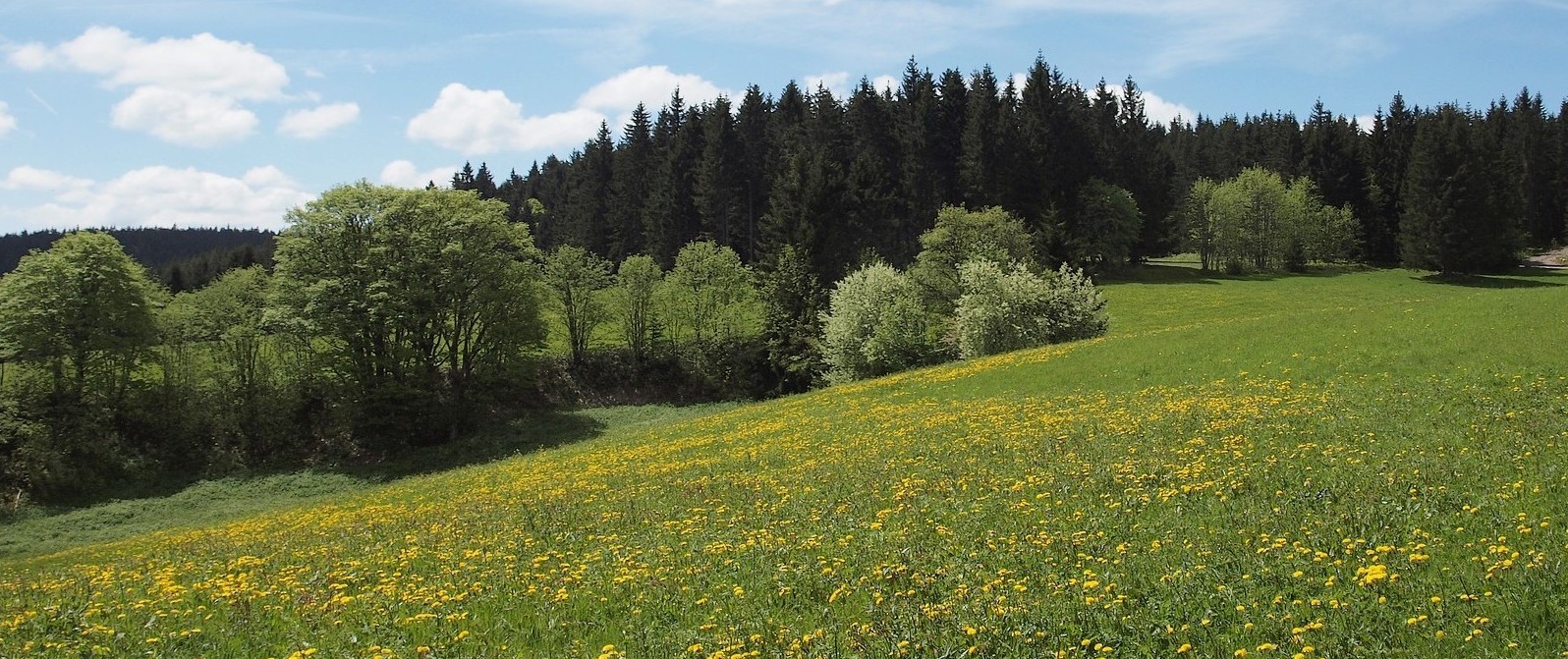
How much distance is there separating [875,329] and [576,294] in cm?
2557

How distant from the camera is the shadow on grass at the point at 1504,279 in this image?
251ft

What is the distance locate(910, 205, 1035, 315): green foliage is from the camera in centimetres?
6191

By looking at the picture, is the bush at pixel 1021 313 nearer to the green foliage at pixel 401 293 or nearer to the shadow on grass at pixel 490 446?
the shadow on grass at pixel 490 446

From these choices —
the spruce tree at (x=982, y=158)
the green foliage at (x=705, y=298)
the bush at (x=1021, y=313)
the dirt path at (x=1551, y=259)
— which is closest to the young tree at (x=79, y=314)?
the green foliage at (x=705, y=298)

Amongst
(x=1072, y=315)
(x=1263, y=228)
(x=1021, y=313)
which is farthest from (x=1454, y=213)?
(x=1021, y=313)

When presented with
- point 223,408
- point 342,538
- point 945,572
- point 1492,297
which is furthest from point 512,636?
point 223,408

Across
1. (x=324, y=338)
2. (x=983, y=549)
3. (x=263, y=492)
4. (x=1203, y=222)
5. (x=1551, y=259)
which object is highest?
(x=1203, y=222)

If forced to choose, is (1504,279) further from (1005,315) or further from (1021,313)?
(1005,315)

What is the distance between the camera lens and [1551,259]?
102938 mm

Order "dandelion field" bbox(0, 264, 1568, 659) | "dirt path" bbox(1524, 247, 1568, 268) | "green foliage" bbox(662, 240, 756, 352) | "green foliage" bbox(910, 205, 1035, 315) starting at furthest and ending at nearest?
"dirt path" bbox(1524, 247, 1568, 268) → "green foliage" bbox(662, 240, 756, 352) → "green foliage" bbox(910, 205, 1035, 315) → "dandelion field" bbox(0, 264, 1568, 659)

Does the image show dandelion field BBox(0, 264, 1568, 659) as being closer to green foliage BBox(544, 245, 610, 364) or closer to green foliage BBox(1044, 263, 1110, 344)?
green foliage BBox(1044, 263, 1110, 344)

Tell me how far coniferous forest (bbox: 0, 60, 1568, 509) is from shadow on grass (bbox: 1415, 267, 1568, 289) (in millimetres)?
1626

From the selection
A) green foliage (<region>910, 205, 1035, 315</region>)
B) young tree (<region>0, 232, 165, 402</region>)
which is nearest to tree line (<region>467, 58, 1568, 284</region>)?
green foliage (<region>910, 205, 1035, 315</region>)

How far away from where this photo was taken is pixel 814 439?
25594 millimetres
